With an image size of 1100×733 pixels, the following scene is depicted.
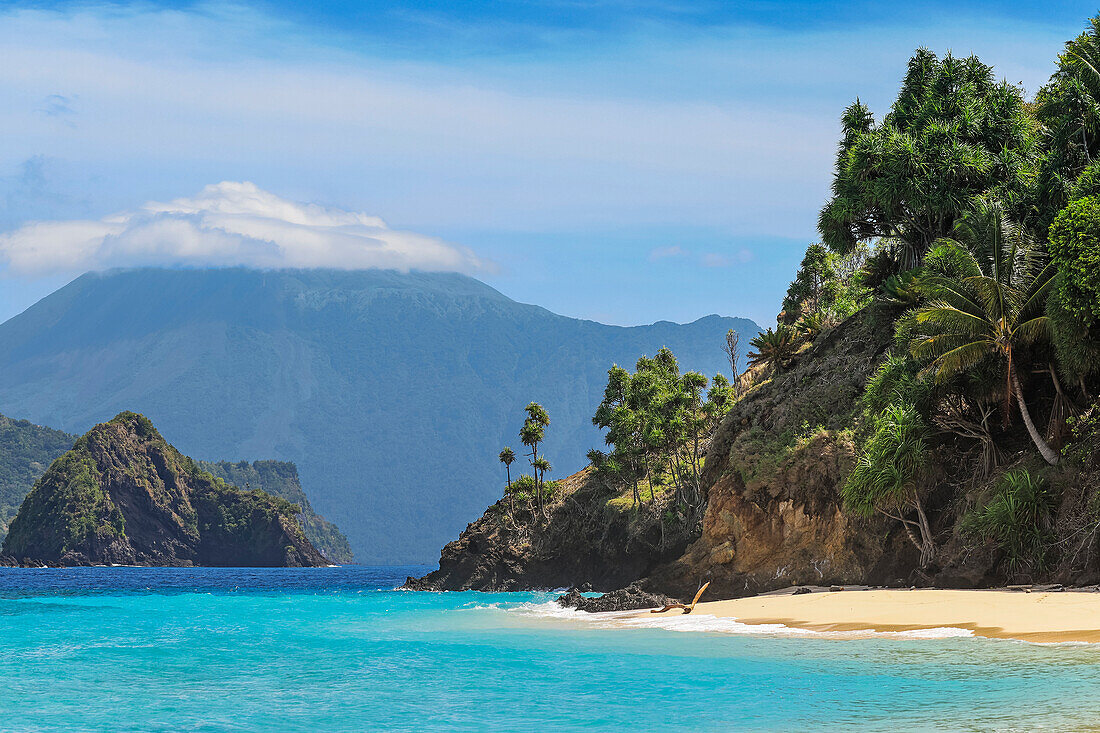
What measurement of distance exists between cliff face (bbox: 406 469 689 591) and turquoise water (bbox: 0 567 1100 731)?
36605mm

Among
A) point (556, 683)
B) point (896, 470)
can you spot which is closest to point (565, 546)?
point (896, 470)

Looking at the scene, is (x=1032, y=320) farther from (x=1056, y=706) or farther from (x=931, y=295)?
(x=1056, y=706)

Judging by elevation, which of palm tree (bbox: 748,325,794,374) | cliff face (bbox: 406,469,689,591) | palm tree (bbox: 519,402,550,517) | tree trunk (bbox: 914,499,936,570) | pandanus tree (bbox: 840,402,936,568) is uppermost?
palm tree (bbox: 748,325,794,374)

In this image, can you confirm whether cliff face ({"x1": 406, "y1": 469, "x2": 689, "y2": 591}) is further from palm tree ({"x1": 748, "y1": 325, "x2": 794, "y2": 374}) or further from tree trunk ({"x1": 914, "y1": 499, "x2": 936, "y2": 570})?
tree trunk ({"x1": 914, "y1": 499, "x2": 936, "y2": 570})

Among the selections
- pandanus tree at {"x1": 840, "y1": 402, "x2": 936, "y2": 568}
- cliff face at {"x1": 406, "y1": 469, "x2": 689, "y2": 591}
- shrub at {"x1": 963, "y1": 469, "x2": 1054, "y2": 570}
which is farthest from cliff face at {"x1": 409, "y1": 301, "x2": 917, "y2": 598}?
cliff face at {"x1": 406, "y1": 469, "x2": 689, "y2": 591}

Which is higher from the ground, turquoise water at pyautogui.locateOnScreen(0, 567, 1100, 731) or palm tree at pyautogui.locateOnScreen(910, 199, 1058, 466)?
palm tree at pyautogui.locateOnScreen(910, 199, 1058, 466)

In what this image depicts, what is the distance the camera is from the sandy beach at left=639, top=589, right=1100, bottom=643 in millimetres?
21344

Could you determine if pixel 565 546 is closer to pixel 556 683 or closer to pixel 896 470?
pixel 896 470

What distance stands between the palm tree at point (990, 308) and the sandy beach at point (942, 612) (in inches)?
262

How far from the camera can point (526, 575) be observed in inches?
3231

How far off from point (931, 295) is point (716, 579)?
16817mm

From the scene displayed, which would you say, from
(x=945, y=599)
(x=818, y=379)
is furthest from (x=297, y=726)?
(x=818, y=379)

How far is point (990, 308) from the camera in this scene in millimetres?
30609

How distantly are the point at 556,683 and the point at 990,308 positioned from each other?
18950mm
